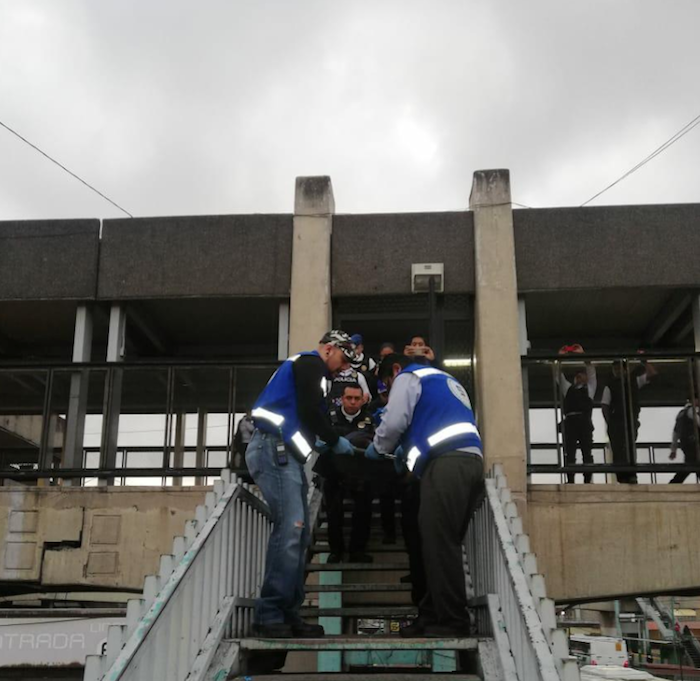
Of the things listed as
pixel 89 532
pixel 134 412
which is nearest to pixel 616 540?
pixel 89 532

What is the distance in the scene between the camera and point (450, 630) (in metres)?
4.86

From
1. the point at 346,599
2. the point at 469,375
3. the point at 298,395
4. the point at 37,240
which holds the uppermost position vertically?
the point at 37,240

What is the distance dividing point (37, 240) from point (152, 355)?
323 cm

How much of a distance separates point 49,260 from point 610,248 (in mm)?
6758

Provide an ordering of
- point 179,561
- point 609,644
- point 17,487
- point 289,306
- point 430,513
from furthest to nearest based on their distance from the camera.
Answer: point 609,644 → point 289,306 → point 17,487 → point 430,513 → point 179,561

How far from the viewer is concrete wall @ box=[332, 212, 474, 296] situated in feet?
34.0

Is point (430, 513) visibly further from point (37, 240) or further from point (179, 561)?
point (37, 240)

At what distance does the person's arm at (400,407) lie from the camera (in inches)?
208

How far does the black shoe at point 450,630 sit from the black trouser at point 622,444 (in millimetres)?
4997

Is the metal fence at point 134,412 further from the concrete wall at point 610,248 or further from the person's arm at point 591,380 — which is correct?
the person's arm at point 591,380

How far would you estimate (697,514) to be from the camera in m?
9.07

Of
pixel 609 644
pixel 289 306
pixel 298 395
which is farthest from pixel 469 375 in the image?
pixel 609 644

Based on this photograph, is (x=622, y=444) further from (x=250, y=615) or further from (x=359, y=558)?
(x=250, y=615)

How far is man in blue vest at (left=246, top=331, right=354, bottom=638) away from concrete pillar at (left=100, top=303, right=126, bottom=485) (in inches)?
201
